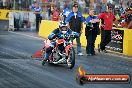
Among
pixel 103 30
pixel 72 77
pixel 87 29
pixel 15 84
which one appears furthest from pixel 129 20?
pixel 15 84

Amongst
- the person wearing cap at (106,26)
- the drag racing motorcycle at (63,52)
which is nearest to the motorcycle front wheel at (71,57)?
the drag racing motorcycle at (63,52)

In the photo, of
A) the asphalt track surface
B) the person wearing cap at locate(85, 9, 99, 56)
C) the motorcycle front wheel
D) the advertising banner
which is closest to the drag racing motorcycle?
the motorcycle front wheel

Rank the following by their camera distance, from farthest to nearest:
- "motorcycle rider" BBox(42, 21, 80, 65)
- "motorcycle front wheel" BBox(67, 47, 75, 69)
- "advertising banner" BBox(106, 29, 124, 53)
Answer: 1. "advertising banner" BBox(106, 29, 124, 53)
2. "motorcycle rider" BBox(42, 21, 80, 65)
3. "motorcycle front wheel" BBox(67, 47, 75, 69)

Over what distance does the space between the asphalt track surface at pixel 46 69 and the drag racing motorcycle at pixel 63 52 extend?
0.20 m

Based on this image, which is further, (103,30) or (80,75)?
(103,30)

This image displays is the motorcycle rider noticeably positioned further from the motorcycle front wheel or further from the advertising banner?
the advertising banner

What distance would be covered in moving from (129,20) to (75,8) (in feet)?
13.1

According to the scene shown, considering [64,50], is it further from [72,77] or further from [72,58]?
[72,77]

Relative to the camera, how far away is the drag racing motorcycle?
11.5m

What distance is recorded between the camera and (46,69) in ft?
37.2

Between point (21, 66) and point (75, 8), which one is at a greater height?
point (75, 8)

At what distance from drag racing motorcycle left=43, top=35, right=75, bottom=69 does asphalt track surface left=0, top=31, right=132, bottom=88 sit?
0.66 ft

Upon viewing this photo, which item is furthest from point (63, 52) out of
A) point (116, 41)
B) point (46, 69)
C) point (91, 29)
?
point (116, 41)

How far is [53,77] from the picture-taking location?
992 centimetres
